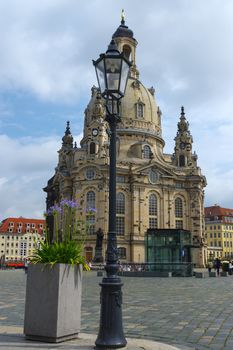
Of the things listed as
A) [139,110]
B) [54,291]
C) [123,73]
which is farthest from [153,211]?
[54,291]

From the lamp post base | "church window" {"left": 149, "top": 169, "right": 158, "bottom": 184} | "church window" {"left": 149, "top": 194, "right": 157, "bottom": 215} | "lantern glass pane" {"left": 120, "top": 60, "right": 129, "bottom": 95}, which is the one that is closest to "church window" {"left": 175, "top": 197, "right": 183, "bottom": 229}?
"church window" {"left": 149, "top": 194, "right": 157, "bottom": 215}

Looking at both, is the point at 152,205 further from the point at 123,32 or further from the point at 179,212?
the point at 123,32

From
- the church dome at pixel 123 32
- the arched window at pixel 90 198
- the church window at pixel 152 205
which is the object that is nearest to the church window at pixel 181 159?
the church window at pixel 152 205

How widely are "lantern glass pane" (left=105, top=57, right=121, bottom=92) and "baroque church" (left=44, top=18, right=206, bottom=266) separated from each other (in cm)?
5441

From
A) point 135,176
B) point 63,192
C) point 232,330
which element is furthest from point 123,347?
point 63,192

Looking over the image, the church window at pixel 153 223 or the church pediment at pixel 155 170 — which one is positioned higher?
the church pediment at pixel 155 170

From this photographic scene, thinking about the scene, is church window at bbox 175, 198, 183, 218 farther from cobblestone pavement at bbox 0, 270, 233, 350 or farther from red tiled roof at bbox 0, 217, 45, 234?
cobblestone pavement at bbox 0, 270, 233, 350

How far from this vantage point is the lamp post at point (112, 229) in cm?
673

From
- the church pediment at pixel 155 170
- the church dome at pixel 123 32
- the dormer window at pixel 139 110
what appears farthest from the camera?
the church dome at pixel 123 32

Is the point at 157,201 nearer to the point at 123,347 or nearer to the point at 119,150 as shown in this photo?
the point at 119,150

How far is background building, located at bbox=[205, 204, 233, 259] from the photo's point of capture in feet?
340

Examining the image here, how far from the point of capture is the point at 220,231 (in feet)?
342

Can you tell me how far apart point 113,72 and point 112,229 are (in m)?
2.92

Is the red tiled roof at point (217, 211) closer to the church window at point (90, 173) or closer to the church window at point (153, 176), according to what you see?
→ the church window at point (153, 176)
